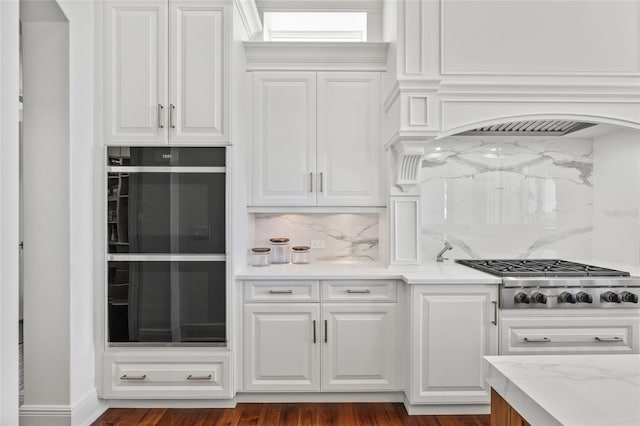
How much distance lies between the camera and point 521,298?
2.48m

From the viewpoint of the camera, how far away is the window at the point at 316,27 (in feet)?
11.4

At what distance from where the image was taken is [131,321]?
102 inches

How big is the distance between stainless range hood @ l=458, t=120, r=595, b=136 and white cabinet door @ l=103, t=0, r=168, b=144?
2119 millimetres

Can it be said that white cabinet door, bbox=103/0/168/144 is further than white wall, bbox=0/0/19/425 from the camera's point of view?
Yes

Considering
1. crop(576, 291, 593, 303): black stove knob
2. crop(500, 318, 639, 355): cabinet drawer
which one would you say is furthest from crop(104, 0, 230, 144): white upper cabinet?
crop(576, 291, 593, 303): black stove knob

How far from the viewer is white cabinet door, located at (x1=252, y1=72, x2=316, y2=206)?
3008mm

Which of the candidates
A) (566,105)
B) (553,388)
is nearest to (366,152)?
(566,105)

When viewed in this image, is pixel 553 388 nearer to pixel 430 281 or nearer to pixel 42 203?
pixel 430 281

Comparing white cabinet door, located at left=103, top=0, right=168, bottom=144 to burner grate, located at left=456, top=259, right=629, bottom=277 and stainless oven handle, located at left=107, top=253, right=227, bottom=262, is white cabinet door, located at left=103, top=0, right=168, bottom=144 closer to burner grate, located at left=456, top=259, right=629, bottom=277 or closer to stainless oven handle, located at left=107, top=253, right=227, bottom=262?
stainless oven handle, located at left=107, top=253, right=227, bottom=262

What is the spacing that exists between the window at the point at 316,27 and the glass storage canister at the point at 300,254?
1.75 m

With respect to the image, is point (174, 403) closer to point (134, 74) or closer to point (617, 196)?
point (134, 74)

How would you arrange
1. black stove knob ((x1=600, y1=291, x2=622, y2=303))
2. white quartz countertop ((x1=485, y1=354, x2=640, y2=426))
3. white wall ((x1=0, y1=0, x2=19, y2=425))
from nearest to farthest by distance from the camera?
white quartz countertop ((x1=485, y1=354, x2=640, y2=426)) → white wall ((x1=0, y1=0, x2=19, y2=425)) → black stove knob ((x1=600, y1=291, x2=622, y2=303))

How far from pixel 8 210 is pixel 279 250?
1.81 metres

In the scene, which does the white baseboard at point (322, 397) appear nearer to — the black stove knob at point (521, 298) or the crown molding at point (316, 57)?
the black stove knob at point (521, 298)
